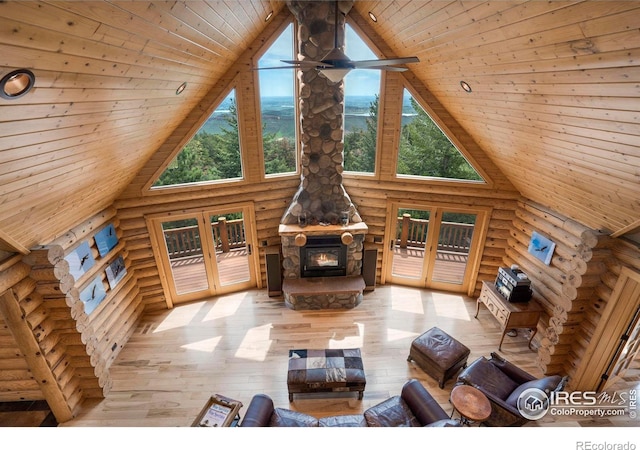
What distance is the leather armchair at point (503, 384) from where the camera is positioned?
3.66 m

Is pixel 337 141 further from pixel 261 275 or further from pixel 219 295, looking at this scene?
pixel 219 295

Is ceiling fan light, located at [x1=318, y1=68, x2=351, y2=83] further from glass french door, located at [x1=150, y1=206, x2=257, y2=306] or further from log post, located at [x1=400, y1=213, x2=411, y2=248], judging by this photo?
log post, located at [x1=400, y1=213, x2=411, y2=248]

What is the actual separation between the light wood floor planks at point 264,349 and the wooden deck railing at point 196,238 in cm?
160

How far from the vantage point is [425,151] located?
249 inches

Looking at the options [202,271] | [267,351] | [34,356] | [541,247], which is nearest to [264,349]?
[267,351]

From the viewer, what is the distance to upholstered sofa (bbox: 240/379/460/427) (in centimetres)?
360

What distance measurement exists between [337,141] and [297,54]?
174 cm

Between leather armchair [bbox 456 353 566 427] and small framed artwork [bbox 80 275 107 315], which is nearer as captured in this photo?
leather armchair [bbox 456 353 566 427]

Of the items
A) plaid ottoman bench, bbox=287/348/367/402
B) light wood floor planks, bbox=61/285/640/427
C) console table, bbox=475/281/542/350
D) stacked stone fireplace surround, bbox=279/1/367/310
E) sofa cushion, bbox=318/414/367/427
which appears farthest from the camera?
stacked stone fireplace surround, bbox=279/1/367/310

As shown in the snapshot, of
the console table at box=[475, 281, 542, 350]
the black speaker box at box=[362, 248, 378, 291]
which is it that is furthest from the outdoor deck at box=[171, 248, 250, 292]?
the console table at box=[475, 281, 542, 350]

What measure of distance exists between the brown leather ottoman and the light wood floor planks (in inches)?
7.3

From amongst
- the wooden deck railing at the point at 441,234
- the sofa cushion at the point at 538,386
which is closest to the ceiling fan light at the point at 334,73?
the sofa cushion at the point at 538,386
